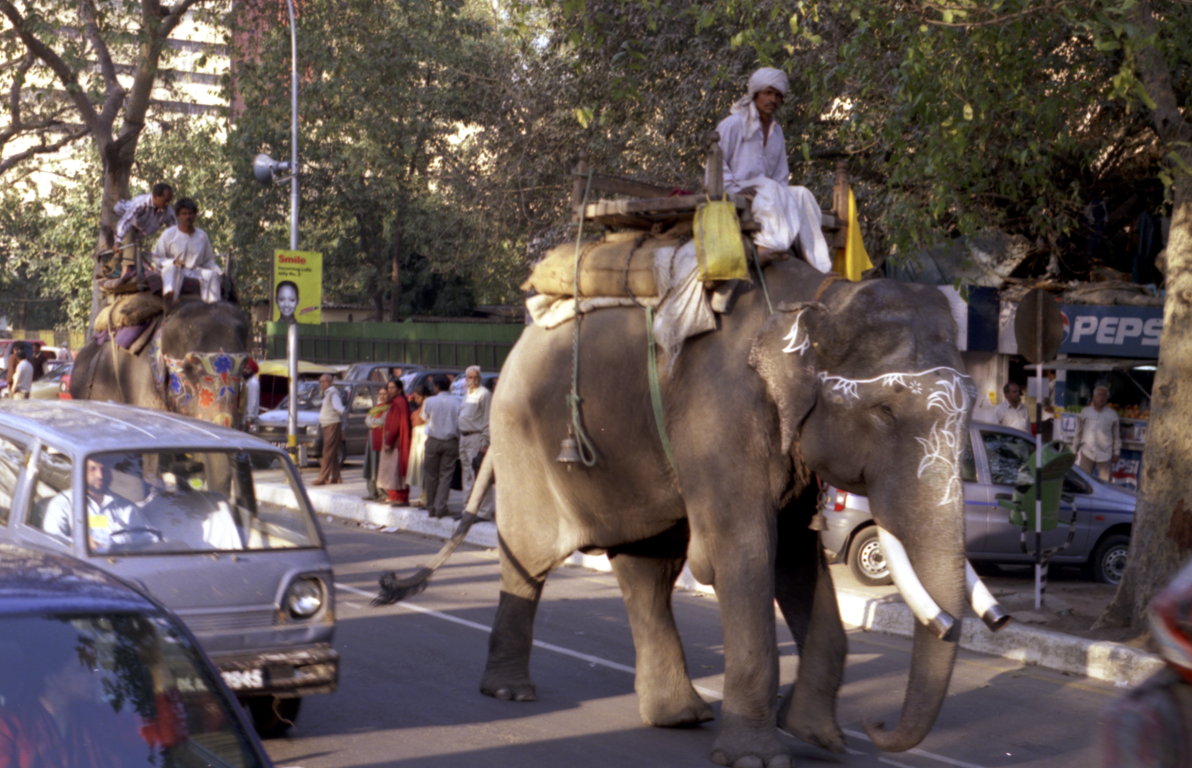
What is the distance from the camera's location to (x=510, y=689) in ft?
27.7

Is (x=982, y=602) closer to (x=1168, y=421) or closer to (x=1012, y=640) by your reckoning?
(x=1012, y=640)

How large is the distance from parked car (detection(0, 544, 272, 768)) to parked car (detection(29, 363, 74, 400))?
22732 mm

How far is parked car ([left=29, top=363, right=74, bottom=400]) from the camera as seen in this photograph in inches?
1097

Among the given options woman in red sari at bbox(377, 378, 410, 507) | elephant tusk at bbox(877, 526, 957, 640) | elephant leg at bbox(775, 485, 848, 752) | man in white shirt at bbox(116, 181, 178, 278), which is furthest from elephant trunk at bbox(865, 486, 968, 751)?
woman in red sari at bbox(377, 378, 410, 507)

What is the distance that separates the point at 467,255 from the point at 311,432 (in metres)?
5.76

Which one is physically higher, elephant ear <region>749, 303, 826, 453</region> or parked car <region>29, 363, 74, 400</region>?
elephant ear <region>749, 303, 826, 453</region>

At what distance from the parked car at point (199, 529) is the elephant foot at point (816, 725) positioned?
2437 mm

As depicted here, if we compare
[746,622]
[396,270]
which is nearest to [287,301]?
[746,622]

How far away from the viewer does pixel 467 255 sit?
29.7 meters

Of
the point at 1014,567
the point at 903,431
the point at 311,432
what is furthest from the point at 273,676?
the point at 311,432

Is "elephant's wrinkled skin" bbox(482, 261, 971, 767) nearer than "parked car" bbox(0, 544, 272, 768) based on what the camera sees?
No

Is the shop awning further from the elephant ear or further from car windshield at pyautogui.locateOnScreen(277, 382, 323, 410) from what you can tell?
car windshield at pyautogui.locateOnScreen(277, 382, 323, 410)

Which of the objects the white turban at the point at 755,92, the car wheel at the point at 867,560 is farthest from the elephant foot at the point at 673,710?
the car wheel at the point at 867,560

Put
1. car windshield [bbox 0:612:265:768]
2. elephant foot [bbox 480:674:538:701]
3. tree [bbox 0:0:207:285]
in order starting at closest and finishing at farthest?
car windshield [bbox 0:612:265:768] < elephant foot [bbox 480:674:538:701] < tree [bbox 0:0:207:285]
